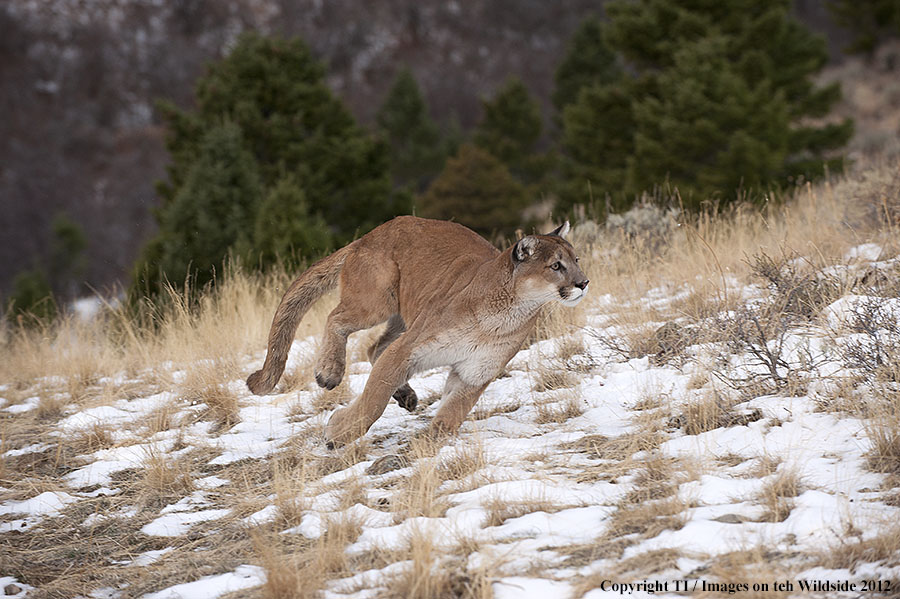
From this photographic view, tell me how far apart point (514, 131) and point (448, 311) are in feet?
101

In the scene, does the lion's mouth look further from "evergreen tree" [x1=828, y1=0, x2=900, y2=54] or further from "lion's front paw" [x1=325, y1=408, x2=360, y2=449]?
"evergreen tree" [x1=828, y1=0, x2=900, y2=54]

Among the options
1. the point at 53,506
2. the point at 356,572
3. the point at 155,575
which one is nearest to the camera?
the point at 356,572

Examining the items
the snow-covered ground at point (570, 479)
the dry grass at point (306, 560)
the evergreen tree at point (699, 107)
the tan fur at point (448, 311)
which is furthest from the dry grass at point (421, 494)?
the evergreen tree at point (699, 107)

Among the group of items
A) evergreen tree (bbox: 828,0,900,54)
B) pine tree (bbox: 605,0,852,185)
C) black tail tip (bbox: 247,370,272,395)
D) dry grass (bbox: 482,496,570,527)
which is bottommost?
dry grass (bbox: 482,496,570,527)

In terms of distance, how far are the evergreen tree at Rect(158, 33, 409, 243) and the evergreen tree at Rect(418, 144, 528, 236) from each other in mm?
5871

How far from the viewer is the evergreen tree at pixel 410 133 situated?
1496 inches

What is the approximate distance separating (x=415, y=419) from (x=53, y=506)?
2.26m

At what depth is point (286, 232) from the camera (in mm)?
13414

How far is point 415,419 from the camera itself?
5844 mm

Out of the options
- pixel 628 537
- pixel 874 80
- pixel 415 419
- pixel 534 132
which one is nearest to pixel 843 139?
pixel 534 132

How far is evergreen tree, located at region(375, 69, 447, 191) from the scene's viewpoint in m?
38.0

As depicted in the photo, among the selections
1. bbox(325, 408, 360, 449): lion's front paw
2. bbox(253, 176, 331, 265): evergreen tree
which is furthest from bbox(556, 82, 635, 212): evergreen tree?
bbox(325, 408, 360, 449): lion's front paw

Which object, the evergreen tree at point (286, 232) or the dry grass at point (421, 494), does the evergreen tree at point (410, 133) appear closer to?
the evergreen tree at point (286, 232)

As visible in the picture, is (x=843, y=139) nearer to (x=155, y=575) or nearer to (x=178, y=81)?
(x=155, y=575)
